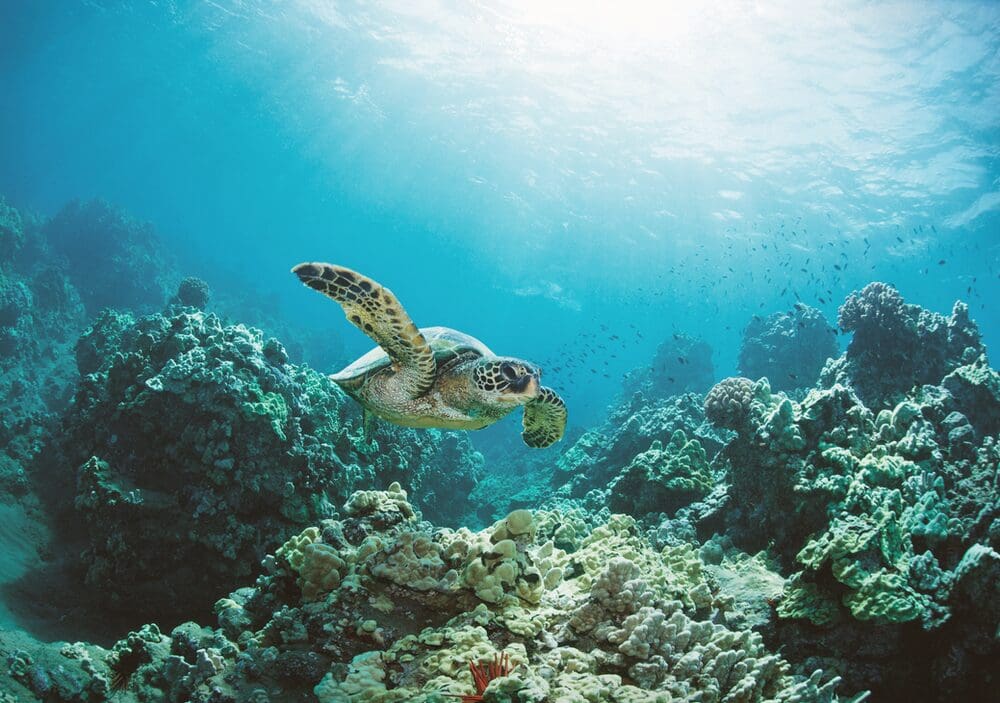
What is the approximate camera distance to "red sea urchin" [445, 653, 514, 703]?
2.24 metres

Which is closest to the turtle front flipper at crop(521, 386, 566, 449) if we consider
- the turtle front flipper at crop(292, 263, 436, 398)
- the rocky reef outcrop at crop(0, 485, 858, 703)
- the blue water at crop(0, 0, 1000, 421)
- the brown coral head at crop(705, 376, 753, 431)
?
the turtle front flipper at crop(292, 263, 436, 398)

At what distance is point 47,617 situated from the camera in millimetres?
5707

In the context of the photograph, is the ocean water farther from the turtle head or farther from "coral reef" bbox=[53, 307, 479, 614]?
the turtle head

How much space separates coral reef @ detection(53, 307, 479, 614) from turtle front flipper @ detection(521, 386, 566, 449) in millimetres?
3565

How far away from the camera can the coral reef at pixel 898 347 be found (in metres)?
9.34

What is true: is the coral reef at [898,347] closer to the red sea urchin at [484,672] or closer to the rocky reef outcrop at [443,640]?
the rocky reef outcrop at [443,640]

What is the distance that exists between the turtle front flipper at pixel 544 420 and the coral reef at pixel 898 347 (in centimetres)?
789

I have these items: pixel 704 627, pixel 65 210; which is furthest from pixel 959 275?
pixel 65 210

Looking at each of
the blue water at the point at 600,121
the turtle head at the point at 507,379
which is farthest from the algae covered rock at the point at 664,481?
the blue water at the point at 600,121

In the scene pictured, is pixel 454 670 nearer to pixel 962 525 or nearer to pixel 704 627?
pixel 704 627

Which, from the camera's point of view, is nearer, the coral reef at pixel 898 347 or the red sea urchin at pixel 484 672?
the red sea urchin at pixel 484 672

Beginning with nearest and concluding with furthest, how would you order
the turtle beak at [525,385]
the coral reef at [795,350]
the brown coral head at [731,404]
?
1. the turtle beak at [525,385]
2. the brown coral head at [731,404]
3. the coral reef at [795,350]

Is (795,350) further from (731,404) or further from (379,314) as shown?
(379,314)

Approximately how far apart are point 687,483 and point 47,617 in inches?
354
